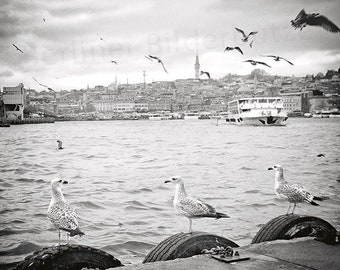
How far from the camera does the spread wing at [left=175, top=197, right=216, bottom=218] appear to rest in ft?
13.8

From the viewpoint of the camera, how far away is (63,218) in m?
3.96

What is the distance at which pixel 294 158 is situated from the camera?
15047mm

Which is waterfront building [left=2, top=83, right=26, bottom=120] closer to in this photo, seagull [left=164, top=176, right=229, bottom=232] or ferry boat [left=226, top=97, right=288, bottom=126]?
ferry boat [left=226, top=97, right=288, bottom=126]

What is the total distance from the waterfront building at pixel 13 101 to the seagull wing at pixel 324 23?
75.9 metres

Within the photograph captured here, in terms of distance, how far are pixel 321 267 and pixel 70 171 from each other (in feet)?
34.0

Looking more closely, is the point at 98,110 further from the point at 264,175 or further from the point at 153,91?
the point at 264,175

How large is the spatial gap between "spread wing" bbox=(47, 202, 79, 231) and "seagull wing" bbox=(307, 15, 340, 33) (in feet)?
18.2

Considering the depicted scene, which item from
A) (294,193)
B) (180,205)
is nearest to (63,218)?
(180,205)

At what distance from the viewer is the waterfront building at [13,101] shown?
249 feet

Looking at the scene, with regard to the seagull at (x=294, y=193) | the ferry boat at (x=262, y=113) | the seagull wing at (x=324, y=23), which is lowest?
the seagull at (x=294, y=193)

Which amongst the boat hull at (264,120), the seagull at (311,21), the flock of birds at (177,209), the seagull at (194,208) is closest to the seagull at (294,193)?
the flock of birds at (177,209)

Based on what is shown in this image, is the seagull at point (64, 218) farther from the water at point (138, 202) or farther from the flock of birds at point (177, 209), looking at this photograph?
the water at point (138, 202)

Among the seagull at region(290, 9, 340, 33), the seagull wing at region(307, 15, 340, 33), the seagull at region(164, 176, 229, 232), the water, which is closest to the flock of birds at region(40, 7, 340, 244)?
the seagull at region(164, 176, 229, 232)

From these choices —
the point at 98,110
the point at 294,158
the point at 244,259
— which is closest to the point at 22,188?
the point at 244,259
